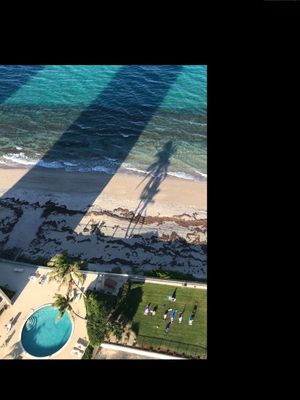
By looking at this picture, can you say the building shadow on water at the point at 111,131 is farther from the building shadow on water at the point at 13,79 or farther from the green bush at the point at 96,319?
the building shadow on water at the point at 13,79

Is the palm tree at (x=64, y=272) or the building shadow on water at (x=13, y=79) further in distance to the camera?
the building shadow on water at (x=13, y=79)

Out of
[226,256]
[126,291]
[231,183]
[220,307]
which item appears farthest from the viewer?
[126,291]

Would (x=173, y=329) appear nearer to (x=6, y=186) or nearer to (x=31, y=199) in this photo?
(x=31, y=199)

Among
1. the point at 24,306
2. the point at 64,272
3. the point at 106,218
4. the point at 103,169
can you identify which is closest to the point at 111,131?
the point at 103,169

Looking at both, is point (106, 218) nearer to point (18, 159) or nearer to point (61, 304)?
point (61, 304)

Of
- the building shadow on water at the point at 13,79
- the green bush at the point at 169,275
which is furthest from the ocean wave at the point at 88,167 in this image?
the building shadow on water at the point at 13,79
